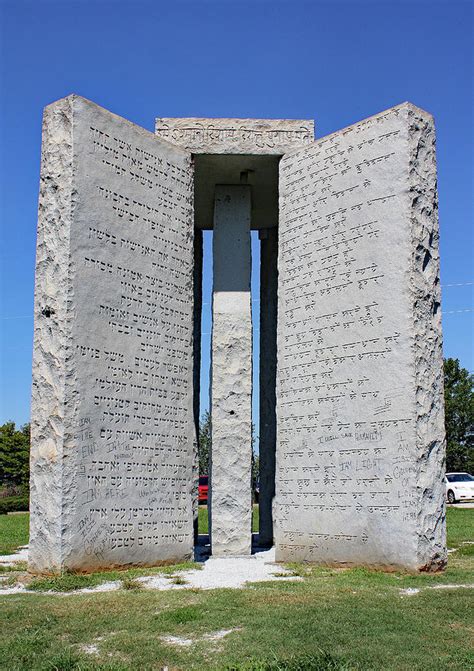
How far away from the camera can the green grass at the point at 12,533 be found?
36.7ft

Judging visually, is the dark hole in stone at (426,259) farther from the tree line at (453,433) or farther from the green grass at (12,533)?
the tree line at (453,433)

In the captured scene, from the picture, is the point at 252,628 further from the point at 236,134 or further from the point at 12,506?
the point at 12,506

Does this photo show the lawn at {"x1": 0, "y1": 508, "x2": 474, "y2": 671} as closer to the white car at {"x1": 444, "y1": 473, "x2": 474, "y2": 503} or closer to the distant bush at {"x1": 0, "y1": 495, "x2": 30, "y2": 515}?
the distant bush at {"x1": 0, "y1": 495, "x2": 30, "y2": 515}

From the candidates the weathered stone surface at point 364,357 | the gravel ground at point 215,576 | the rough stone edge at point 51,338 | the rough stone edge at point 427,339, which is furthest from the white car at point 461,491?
the rough stone edge at point 51,338

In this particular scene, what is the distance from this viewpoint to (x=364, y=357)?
28.6 feet

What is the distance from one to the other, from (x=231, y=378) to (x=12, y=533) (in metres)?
5.42

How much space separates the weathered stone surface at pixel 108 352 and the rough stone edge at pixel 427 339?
302 cm

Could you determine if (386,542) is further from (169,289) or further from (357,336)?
(169,289)

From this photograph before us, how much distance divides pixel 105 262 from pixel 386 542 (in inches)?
178

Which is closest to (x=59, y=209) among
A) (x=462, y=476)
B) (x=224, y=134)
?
(x=224, y=134)

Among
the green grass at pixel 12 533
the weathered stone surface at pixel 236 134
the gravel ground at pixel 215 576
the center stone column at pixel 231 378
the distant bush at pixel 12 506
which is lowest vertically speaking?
the distant bush at pixel 12 506

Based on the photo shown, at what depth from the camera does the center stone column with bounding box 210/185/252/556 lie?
10.6 m

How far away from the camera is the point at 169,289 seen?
962 cm

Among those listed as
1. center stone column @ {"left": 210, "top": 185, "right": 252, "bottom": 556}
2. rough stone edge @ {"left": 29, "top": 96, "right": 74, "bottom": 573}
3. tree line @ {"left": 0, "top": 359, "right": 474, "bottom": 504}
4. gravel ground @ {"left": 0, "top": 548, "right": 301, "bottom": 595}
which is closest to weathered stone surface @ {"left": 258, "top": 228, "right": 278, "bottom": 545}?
center stone column @ {"left": 210, "top": 185, "right": 252, "bottom": 556}
